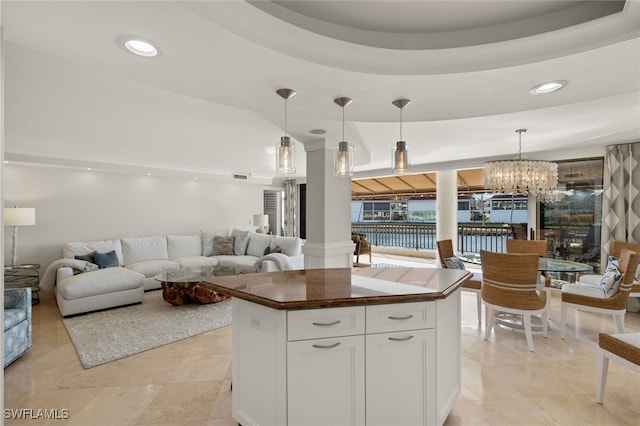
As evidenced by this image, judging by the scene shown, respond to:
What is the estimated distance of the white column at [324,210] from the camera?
3525 millimetres

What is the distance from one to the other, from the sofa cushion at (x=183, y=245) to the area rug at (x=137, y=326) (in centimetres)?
175

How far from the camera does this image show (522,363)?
2902 millimetres

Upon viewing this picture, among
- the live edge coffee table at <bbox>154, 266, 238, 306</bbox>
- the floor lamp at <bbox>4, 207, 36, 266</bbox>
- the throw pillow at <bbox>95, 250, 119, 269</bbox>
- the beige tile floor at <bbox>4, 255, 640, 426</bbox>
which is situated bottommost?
the beige tile floor at <bbox>4, 255, 640, 426</bbox>

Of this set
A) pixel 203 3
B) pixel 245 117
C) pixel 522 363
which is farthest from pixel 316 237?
pixel 203 3

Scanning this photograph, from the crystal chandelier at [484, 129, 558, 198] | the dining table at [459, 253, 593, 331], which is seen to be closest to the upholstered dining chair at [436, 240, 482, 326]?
the dining table at [459, 253, 593, 331]

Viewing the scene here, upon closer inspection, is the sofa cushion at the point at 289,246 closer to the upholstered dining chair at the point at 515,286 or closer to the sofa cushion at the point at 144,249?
the sofa cushion at the point at 144,249

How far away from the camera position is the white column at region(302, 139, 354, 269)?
139 inches

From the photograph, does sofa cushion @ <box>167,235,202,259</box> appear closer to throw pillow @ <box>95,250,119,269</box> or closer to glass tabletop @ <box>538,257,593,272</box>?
throw pillow @ <box>95,250,119,269</box>

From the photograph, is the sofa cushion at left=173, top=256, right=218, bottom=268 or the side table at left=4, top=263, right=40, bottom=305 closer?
the side table at left=4, top=263, right=40, bottom=305

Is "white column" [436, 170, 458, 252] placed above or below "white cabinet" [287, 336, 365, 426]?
above

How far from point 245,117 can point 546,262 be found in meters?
4.12

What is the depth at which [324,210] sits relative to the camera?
11.5 feet

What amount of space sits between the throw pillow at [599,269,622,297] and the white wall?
23.2 ft

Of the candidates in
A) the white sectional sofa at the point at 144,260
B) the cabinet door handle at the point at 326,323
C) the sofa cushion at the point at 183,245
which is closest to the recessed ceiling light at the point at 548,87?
the cabinet door handle at the point at 326,323
